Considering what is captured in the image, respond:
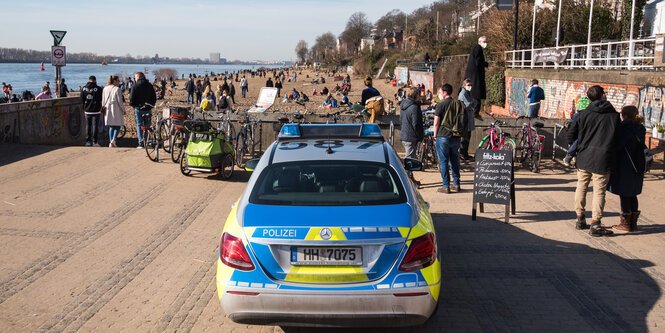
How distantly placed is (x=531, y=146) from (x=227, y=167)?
20.1ft

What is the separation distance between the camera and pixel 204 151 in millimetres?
10852

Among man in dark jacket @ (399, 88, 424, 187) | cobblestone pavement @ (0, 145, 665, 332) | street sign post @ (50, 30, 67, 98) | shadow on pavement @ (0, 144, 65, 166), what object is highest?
street sign post @ (50, 30, 67, 98)

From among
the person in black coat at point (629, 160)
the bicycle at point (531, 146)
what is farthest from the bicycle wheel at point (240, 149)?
the person in black coat at point (629, 160)

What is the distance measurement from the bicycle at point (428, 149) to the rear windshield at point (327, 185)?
7240 mm

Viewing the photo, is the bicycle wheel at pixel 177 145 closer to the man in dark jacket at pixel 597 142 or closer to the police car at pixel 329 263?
the man in dark jacket at pixel 597 142

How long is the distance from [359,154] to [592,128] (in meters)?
3.66

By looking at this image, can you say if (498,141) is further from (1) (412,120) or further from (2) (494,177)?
(2) (494,177)

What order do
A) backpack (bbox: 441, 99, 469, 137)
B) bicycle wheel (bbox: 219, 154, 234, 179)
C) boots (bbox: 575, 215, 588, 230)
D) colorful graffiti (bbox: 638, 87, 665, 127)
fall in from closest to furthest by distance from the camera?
boots (bbox: 575, 215, 588, 230) → backpack (bbox: 441, 99, 469, 137) → bicycle wheel (bbox: 219, 154, 234, 179) → colorful graffiti (bbox: 638, 87, 665, 127)

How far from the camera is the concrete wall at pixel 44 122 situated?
47.6ft

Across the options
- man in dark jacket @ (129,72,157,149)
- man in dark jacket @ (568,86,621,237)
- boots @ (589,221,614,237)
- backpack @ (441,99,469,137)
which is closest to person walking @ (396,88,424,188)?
backpack @ (441,99,469,137)

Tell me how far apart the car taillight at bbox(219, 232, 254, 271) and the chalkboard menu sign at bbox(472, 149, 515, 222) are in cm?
473

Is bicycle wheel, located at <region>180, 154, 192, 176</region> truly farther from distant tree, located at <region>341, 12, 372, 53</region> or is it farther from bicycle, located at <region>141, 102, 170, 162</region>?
distant tree, located at <region>341, 12, 372, 53</region>

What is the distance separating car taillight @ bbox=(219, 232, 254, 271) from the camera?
415 centimetres

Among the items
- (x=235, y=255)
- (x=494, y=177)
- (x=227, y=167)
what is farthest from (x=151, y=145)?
(x=235, y=255)
